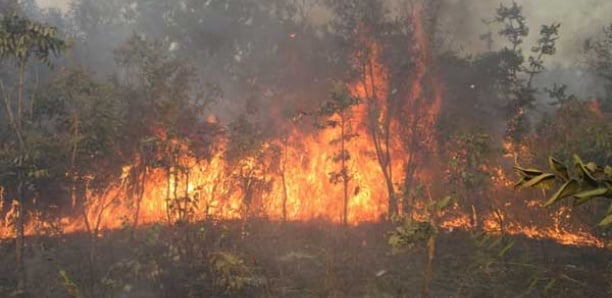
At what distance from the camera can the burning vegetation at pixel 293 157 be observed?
12.0m

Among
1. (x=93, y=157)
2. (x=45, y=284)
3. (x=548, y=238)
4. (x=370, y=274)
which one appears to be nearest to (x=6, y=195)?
(x=93, y=157)

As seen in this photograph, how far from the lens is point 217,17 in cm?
3309

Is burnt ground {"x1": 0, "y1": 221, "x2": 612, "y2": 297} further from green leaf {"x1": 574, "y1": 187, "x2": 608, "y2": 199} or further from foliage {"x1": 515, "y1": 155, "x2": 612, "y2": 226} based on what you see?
green leaf {"x1": 574, "y1": 187, "x2": 608, "y2": 199}

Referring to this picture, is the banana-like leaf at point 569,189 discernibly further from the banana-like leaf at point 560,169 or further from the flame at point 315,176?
the flame at point 315,176

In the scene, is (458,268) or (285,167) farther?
(285,167)

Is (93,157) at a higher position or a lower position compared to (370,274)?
higher

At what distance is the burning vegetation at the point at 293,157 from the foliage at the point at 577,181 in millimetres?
5884

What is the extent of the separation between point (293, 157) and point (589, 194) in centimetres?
2038

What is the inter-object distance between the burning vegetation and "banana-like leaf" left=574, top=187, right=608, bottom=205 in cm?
600

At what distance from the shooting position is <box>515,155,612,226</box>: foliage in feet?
5.37

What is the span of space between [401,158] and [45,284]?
49.1 feet

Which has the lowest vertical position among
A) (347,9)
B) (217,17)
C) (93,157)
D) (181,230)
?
(181,230)

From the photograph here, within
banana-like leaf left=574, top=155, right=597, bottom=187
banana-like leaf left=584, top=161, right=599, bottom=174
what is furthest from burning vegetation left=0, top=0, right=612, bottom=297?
banana-like leaf left=574, top=155, right=597, bottom=187

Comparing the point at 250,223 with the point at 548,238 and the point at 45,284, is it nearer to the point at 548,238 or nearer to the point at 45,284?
the point at 45,284
